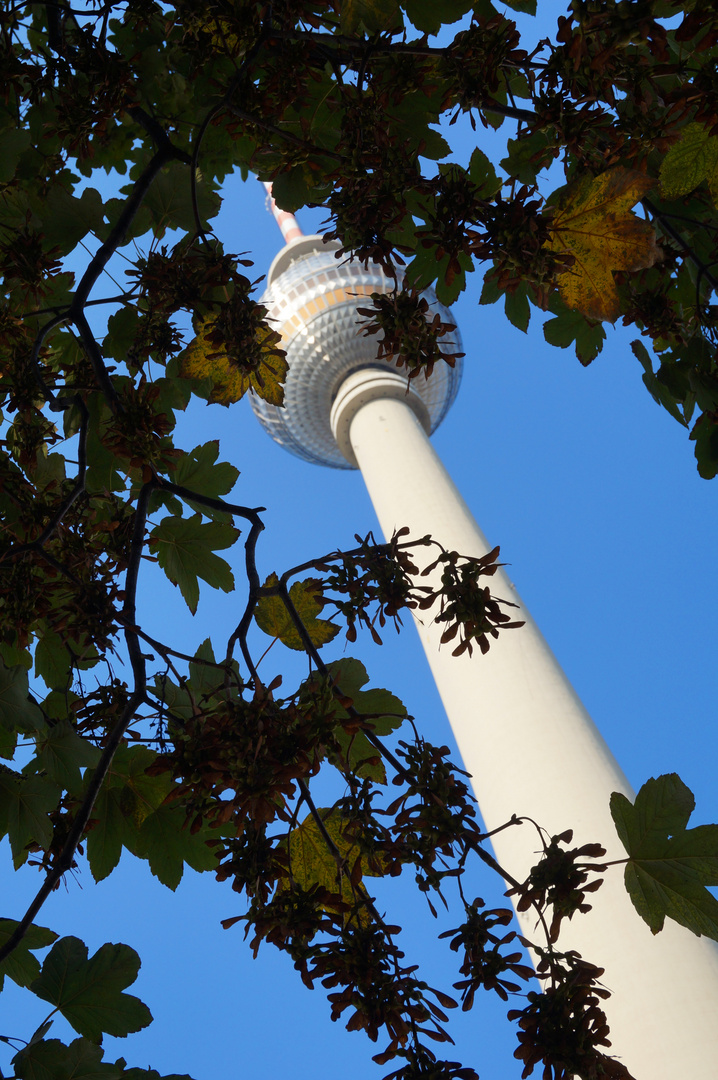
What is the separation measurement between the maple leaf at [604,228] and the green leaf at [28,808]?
249 centimetres

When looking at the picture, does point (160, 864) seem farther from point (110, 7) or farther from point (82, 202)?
point (110, 7)

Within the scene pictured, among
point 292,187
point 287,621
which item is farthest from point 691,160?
point 287,621

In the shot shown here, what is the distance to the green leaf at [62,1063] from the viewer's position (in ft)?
8.42

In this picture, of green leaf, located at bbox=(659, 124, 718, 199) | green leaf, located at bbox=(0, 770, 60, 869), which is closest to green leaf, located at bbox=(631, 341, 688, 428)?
green leaf, located at bbox=(659, 124, 718, 199)

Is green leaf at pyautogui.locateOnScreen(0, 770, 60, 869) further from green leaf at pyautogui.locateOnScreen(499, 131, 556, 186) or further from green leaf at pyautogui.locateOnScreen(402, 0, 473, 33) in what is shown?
green leaf at pyautogui.locateOnScreen(499, 131, 556, 186)

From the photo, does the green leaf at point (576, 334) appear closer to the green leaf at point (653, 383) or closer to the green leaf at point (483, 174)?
the green leaf at point (653, 383)

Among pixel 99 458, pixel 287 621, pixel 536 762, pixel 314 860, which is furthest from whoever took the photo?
pixel 536 762

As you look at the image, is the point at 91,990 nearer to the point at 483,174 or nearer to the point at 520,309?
the point at 520,309

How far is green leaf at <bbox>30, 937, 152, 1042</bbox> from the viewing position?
2967mm

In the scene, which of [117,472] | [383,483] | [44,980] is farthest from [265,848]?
[383,483]

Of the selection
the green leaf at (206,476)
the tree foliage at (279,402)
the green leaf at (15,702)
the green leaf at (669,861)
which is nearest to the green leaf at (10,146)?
the tree foliage at (279,402)

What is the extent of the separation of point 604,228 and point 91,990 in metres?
3.18

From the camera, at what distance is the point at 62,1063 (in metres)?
2.58

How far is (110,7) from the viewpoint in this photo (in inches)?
133
